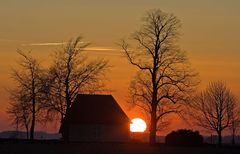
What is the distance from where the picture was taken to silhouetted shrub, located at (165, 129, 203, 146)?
212 feet

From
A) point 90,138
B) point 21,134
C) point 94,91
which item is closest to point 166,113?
point 94,91

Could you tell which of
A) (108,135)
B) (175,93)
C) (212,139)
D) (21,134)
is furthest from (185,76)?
(21,134)

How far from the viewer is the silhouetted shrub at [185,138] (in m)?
64.6

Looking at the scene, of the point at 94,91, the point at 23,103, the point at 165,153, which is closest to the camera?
the point at 165,153

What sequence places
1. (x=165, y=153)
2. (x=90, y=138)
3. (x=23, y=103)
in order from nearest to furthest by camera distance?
(x=165, y=153) < (x=23, y=103) < (x=90, y=138)

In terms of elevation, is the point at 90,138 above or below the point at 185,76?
below

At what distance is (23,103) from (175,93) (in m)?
18.6

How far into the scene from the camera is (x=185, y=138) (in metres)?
65.2

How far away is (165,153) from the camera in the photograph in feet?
153

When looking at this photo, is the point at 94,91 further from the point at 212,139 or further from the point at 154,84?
the point at 212,139

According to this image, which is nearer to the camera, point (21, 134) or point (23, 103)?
point (23, 103)

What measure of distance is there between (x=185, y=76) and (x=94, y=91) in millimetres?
10265

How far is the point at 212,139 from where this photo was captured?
9219 centimetres

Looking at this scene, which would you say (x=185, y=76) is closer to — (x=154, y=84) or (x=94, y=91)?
(x=154, y=84)
